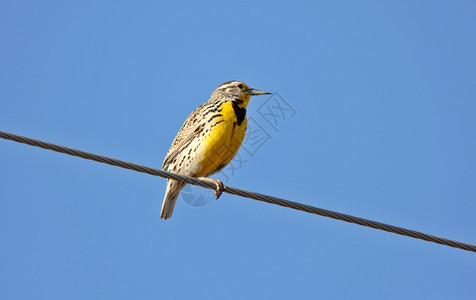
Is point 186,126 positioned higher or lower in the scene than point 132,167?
higher

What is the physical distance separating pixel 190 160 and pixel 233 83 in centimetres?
124

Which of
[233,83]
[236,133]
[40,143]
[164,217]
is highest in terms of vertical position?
[233,83]

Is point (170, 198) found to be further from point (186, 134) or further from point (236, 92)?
point (236, 92)

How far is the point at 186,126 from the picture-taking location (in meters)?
8.60

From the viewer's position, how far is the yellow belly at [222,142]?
798 centimetres

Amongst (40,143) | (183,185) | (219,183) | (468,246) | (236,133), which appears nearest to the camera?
(40,143)

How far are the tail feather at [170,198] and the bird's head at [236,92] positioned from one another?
4.05 ft

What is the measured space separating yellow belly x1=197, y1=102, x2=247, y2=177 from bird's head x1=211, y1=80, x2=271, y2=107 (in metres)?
0.32

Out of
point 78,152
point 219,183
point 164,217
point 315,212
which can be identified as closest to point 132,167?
point 78,152

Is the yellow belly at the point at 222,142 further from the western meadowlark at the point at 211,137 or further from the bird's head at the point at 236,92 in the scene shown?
the bird's head at the point at 236,92

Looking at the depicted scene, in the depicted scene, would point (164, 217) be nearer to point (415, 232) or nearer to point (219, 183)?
point (219, 183)

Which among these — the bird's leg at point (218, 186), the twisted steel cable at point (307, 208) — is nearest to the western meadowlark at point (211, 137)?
the bird's leg at point (218, 186)

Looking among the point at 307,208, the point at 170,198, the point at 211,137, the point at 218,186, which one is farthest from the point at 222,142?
the point at 307,208

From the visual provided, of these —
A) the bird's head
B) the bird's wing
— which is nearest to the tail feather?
the bird's wing
